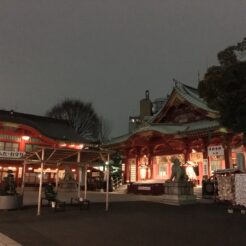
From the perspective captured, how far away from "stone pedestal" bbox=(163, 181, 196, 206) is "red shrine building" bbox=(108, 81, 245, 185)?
499 centimetres

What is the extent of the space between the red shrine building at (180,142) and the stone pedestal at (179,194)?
16.4 feet

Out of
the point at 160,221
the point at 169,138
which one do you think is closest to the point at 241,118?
the point at 160,221

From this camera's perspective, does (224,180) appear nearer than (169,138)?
Yes

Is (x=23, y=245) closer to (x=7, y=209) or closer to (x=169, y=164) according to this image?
(x=7, y=209)

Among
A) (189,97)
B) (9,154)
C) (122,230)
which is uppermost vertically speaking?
(189,97)

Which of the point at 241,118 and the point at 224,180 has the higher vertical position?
the point at 241,118

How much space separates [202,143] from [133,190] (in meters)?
8.23

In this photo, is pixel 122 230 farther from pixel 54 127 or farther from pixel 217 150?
pixel 54 127

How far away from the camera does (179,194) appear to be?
1817 centimetres

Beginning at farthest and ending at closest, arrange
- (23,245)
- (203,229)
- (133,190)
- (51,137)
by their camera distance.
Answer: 1. (51,137)
2. (133,190)
3. (203,229)
4. (23,245)

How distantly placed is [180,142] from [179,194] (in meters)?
10.5

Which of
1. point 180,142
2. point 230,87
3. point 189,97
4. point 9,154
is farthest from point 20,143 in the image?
point 230,87

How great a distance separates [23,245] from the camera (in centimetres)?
666

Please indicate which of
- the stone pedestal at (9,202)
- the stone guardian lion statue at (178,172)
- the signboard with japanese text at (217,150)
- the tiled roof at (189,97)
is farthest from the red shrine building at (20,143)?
the stone pedestal at (9,202)
